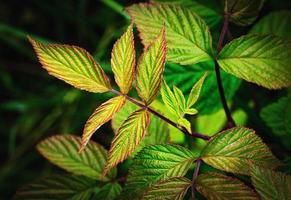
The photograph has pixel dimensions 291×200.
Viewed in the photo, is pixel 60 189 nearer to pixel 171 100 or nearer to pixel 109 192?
pixel 109 192

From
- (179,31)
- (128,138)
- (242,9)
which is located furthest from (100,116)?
(242,9)

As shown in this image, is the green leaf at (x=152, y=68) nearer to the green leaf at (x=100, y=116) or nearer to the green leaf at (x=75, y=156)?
the green leaf at (x=100, y=116)

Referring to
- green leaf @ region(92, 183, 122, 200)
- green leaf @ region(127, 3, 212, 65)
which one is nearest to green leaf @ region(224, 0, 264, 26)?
green leaf @ region(127, 3, 212, 65)

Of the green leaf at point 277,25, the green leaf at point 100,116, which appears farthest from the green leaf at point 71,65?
the green leaf at point 277,25

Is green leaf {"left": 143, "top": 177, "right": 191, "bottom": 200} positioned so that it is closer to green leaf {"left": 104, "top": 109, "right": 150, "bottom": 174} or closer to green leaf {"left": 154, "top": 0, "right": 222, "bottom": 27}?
green leaf {"left": 104, "top": 109, "right": 150, "bottom": 174}

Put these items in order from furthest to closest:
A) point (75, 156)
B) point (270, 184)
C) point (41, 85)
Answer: point (41, 85) → point (75, 156) → point (270, 184)
